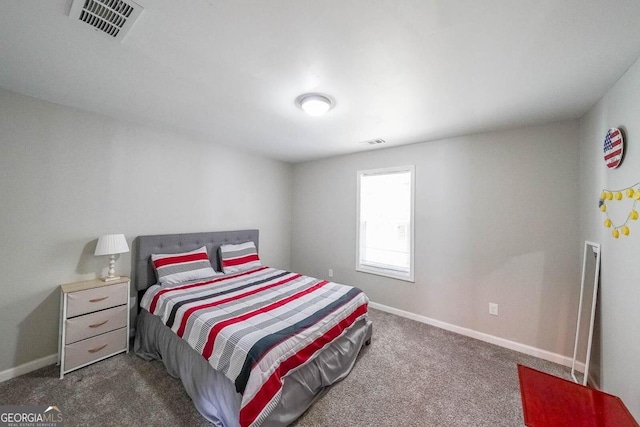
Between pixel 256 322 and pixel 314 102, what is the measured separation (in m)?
1.80

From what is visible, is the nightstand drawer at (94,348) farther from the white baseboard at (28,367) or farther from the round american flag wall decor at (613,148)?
the round american flag wall decor at (613,148)

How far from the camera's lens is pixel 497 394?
1.86m

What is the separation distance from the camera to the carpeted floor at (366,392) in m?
1.61

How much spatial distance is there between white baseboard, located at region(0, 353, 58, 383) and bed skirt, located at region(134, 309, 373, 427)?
61 centimetres

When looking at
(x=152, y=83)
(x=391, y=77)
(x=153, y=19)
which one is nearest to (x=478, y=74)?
(x=391, y=77)

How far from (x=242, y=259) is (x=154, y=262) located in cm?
103

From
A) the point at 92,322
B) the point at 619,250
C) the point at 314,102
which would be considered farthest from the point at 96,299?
the point at 619,250

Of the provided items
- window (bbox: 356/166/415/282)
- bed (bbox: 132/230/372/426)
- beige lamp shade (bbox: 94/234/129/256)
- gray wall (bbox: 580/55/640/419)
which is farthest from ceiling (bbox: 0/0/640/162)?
bed (bbox: 132/230/372/426)

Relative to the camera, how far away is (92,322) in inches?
82.5

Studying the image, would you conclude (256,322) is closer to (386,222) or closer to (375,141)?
(386,222)

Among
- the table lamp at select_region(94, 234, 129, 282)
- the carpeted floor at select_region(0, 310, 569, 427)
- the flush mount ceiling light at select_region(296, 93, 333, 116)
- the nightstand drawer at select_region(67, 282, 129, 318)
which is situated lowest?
the carpeted floor at select_region(0, 310, 569, 427)

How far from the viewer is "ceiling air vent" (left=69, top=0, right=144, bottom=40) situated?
3.63 ft

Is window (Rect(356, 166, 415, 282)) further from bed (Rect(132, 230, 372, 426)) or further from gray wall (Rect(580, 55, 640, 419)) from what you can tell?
gray wall (Rect(580, 55, 640, 419))

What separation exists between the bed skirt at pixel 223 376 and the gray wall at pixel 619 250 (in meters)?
1.75
